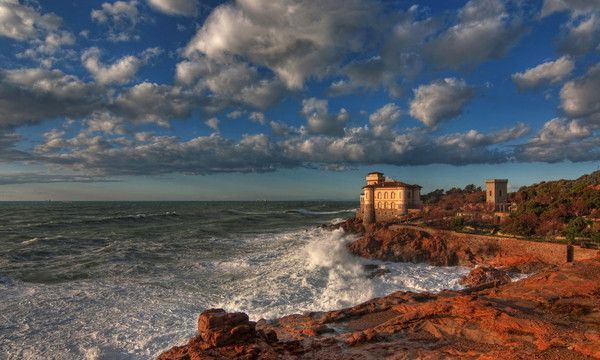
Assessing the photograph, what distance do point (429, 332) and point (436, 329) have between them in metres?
0.26

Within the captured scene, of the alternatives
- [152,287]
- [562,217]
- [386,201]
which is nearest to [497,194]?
[386,201]

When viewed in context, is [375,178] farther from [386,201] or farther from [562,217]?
[562,217]

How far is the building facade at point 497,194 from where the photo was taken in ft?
173

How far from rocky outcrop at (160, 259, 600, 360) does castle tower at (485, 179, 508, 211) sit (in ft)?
130

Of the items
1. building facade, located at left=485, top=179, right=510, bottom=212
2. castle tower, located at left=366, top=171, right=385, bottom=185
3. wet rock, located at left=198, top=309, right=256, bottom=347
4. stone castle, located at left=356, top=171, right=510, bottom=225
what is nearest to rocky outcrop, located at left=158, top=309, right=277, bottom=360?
wet rock, located at left=198, top=309, right=256, bottom=347

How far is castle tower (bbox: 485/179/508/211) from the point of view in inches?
2084

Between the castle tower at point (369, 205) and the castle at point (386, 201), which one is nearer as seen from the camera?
the castle at point (386, 201)

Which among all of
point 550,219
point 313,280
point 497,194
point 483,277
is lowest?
point 313,280

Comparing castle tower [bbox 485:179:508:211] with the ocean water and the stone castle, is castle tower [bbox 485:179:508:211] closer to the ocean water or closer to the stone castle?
the stone castle

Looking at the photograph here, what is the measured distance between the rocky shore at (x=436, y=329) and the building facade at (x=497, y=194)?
1418 inches

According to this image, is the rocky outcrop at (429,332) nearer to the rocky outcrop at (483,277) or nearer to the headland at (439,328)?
the headland at (439,328)

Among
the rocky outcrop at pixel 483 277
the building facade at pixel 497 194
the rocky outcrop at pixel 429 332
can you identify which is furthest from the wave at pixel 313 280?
the building facade at pixel 497 194

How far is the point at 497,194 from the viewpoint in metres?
53.6

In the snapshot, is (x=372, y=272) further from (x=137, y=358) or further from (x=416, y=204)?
(x=416, y=204)
